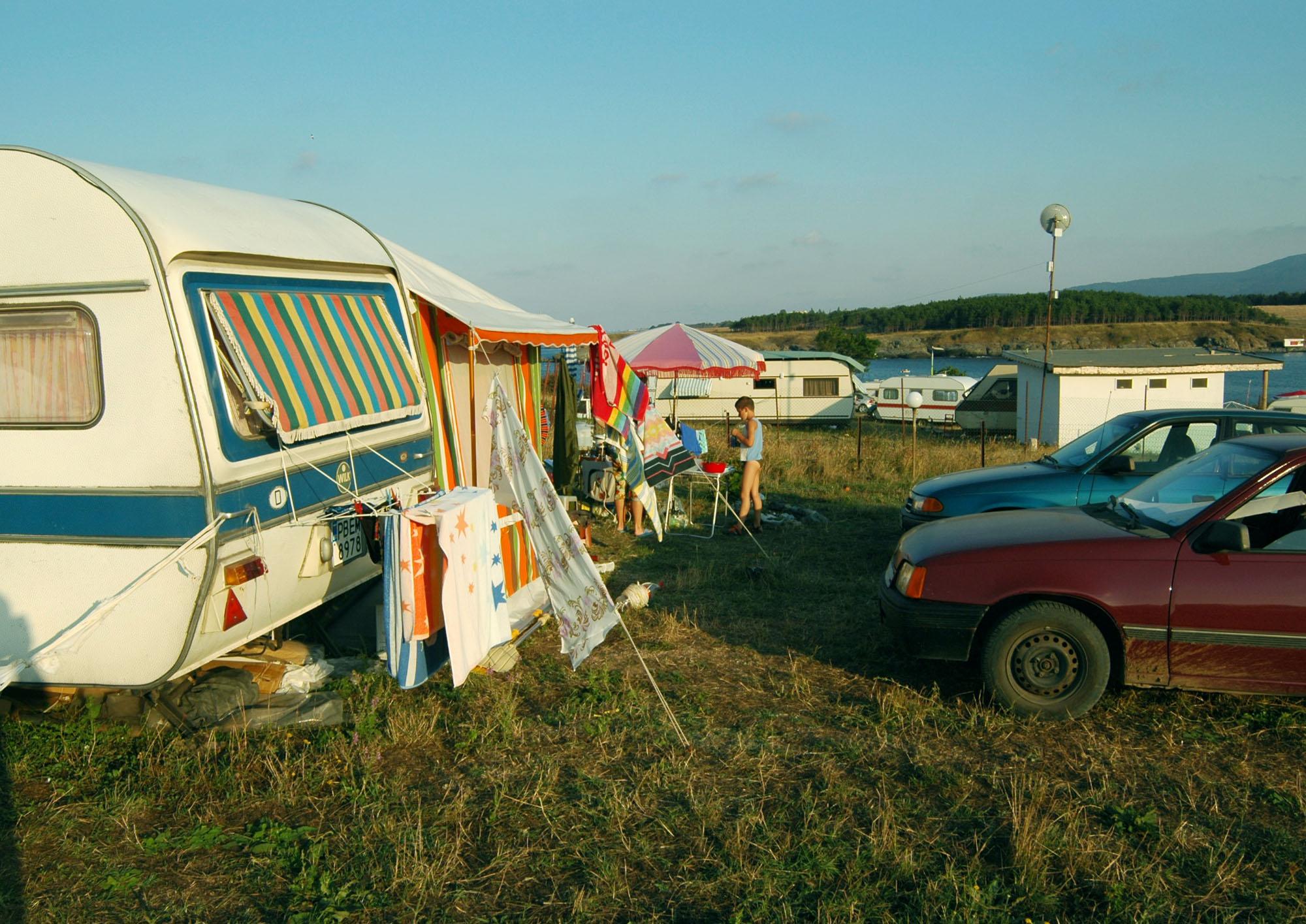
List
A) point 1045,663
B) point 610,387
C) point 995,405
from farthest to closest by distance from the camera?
point 995,405
point 610,387
point 1045,663

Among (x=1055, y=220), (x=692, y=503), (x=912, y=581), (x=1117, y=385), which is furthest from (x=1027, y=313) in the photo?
(x=912, y=581)

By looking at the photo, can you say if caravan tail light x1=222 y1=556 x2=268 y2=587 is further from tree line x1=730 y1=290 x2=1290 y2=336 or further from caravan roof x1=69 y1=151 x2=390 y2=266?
tree line x1=730 y1=290 x2=1290 y2=336

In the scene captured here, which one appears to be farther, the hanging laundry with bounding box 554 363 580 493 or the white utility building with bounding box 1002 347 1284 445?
the white utility building with bounding box 1002 347 1284 445

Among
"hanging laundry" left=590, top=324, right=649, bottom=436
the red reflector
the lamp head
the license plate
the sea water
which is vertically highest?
the lamp head

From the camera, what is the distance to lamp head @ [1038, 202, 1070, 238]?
15.8 meters

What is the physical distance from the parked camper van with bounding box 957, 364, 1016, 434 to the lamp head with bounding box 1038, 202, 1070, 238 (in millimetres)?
10093

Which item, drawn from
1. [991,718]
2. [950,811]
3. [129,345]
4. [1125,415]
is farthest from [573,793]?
[1125,415]

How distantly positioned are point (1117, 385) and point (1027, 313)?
74.6m

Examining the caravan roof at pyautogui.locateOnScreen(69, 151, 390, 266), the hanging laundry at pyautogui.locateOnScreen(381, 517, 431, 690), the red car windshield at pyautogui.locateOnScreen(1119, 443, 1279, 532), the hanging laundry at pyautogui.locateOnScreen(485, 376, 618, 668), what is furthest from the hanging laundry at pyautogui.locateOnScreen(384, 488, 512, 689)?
the red car windshield at pyautogui.locateOnScreen(1119, 443, 1279, 532)

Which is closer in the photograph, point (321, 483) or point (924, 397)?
point (321, 483)

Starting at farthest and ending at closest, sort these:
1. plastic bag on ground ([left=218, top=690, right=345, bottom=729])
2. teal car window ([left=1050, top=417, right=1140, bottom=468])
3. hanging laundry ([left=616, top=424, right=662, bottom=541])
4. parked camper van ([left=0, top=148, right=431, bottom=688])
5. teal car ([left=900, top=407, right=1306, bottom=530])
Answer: hanging laundry ([left=616, top=424, right=662, bottom=541]), teal car window ([left=1050, top=417, right=1140, bottom=468]), teal car ([left=900, top=407, right=1306, bottom=530]), plastic bag on ground ([left=218, top=690, right=345, bottom=729]), parked camper van ([left=0, top=148, right=431, bottom=688])

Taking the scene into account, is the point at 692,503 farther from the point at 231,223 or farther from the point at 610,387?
the point at 231,223

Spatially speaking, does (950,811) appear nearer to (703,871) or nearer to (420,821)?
(703,871)

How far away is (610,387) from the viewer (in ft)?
27.3
